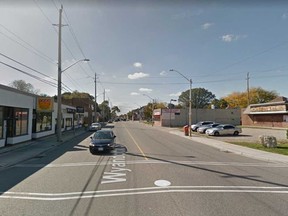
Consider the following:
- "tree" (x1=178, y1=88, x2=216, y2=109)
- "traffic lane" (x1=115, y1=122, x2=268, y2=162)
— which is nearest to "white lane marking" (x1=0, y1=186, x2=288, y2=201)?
"traffic lane" (x1=115, y1=122, x2=268, y2=162)

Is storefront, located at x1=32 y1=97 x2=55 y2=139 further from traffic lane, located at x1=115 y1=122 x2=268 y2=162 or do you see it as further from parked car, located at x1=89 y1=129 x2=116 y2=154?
parked car, located at x1=89 y1=129 x2=116 y2=154

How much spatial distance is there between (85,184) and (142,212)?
3.17 metres

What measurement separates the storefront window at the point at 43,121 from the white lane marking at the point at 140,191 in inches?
810

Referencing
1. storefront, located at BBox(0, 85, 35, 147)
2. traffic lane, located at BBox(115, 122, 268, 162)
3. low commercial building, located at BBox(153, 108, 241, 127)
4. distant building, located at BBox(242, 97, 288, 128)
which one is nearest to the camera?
traffic lane, located at BBox(115, 122, 268, 162)

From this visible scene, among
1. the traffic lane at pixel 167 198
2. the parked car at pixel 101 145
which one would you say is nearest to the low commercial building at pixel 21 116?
the parked car at pixel 101 145

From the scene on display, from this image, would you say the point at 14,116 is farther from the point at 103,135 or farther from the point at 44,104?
the point at 103,135

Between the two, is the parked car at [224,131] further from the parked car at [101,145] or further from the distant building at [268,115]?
the parked car at [101,145]

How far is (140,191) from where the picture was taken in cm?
745

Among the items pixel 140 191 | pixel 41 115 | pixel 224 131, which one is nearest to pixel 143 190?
pixel 140 191

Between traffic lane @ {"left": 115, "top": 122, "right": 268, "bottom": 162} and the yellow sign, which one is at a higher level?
the yellow sign

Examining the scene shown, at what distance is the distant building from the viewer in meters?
48.0

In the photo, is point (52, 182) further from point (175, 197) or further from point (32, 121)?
point (32, 121)

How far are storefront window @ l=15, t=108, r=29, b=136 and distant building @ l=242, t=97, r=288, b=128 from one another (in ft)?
141

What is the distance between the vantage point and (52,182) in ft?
28.3
